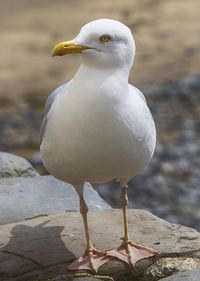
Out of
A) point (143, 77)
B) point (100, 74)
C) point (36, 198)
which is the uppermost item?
point (100, 74)

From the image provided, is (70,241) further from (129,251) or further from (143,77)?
(143,77)

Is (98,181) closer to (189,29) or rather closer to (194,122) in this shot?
(194,122)

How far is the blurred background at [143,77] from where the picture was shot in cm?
830

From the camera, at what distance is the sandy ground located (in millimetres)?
10641

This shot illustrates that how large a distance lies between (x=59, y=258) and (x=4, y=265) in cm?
29

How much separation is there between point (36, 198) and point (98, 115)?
160cm

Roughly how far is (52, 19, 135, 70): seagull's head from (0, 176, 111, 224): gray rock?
1.49 metres

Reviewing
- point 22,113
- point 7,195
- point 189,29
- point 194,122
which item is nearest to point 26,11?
point 189,29

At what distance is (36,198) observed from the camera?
557 cm

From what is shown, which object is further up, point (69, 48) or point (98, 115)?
point (69, 48)

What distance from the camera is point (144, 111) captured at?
4328 millimetres

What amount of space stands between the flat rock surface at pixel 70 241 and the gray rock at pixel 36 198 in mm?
283

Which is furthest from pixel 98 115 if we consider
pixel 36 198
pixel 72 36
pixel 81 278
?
pixel 72 36

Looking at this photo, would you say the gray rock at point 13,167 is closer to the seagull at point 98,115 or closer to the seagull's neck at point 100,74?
the seagull at point 98,115
